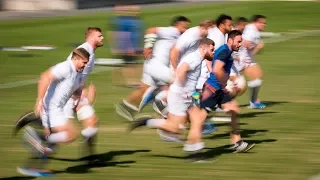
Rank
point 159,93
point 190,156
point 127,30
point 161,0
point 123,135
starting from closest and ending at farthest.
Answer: point 190,156 → point 123,135 → point 159,93 → point 127,30 → point 161,0

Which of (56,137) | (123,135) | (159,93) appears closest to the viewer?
(56,137)

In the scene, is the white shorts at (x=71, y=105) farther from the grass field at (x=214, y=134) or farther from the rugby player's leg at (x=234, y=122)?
the rugby player's leg at (x=234, y=122)

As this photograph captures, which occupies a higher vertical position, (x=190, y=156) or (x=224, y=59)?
(x=224, y=59)

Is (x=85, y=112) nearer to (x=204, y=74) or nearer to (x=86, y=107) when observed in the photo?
(x=86, y=107)

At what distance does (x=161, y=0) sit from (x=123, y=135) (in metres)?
41.7

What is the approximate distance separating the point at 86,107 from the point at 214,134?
11.4 ft

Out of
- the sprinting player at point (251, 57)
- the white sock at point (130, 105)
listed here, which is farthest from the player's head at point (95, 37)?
the sprinting player at point (251, 57)

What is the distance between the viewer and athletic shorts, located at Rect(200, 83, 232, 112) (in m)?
12.8

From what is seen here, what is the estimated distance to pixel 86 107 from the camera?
12.0m

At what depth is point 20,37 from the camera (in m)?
33.6

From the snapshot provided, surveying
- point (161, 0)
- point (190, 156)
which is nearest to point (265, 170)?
point (190, 156)

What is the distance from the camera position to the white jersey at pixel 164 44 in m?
16.7

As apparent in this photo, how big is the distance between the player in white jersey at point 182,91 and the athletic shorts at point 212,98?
0.20 m

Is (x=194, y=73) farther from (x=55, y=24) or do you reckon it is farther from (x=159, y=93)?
(x=55, y=24)
